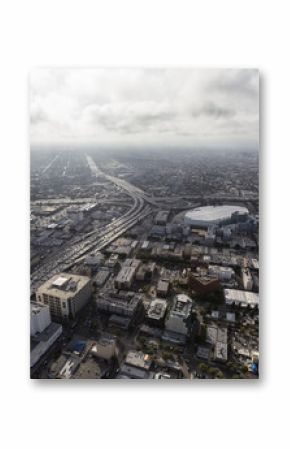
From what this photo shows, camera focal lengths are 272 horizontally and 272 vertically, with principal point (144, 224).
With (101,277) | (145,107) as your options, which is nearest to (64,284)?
(101,277)

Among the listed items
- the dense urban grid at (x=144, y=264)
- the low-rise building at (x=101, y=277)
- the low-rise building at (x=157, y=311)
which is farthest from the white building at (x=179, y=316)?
the low-rise building at (x=101, y=277)

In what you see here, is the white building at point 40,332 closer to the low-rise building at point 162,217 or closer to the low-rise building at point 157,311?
the low-rise building at point 157,311

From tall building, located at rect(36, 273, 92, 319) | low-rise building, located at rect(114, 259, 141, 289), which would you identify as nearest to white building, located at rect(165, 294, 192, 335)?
low-rise building, located at rect(114, 259, 141, 289)

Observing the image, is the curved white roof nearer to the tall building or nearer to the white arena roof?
the white arena roof

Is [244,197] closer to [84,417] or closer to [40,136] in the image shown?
[40,136]

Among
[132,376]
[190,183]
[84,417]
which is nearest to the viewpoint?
[84,417]

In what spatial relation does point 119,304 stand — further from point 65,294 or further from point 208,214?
point 208,214

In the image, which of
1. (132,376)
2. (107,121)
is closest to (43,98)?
(107,121)
